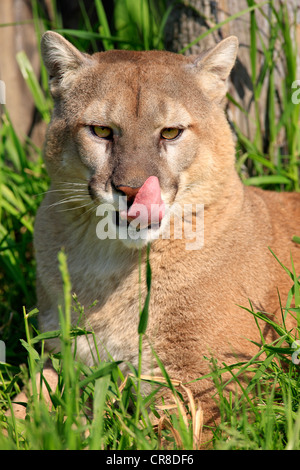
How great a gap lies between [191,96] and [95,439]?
171cm

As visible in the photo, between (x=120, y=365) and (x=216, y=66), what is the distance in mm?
1608

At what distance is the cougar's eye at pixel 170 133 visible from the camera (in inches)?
110

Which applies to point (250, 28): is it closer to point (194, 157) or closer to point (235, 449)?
point (194, 157)

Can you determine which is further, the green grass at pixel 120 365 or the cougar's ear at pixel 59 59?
the cougar's ear at pixel 59 59

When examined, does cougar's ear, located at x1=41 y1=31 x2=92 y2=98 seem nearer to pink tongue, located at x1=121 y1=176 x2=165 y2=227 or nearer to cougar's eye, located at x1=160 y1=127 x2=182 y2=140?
cougar's eye, located at x1=160 y1=127 x2=182 y2=140

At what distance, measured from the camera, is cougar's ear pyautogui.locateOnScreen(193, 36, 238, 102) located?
3.02 meters

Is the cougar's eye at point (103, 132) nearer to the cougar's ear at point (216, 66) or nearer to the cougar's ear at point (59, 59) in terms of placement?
the cougar's ear at point (59, 59)

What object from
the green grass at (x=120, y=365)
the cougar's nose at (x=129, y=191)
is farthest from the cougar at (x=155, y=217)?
the green grass at (x=120, y=365)

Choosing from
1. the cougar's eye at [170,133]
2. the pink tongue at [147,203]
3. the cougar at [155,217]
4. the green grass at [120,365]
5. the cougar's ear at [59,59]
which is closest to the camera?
the green grass at [120,365]

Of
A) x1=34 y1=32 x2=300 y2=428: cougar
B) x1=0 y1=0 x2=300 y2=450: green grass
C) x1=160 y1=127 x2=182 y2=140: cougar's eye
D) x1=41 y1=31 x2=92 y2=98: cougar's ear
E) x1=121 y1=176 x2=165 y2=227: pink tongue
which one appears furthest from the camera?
x1=41 y1=31 x2=92 y2=98: cougar's ear

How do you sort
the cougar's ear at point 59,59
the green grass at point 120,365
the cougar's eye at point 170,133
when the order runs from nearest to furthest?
1. the green grass at point 120,365
2. the cougar's eye at point 170,133
3. the cougar's ear at point 59,59

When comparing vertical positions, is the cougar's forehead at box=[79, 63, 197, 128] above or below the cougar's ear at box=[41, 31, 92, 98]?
below

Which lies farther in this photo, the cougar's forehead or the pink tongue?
the cougar's forehead

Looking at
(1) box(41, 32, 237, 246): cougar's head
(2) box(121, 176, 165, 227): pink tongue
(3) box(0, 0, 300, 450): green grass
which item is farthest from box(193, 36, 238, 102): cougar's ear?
(3) box(0, 0, 300, 450): green grass
